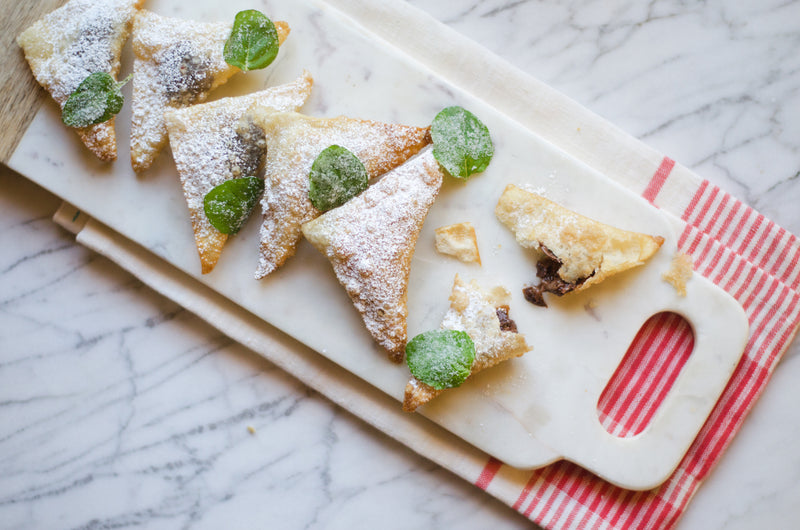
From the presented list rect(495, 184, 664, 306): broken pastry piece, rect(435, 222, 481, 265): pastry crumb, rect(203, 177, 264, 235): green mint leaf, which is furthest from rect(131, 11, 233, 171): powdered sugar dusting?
rect(495, 184, 664, 306): broken pastry piece

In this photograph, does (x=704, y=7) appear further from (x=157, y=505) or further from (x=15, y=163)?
(x=157, y=505)

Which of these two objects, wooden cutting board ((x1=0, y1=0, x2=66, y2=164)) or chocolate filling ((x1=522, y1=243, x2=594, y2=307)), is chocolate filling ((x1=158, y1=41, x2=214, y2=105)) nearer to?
wooden cutting board ((x1=0, y1=0, x2=66, y2=164))

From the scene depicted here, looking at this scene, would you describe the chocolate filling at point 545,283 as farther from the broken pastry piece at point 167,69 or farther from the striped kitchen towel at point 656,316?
the broken pastry piece at point 167,69

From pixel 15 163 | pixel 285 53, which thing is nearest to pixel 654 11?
pixel 285 53

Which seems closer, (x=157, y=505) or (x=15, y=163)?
(x=15, y=163)

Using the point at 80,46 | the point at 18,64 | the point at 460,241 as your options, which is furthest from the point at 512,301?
the point at 18,64

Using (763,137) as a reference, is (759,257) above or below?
below

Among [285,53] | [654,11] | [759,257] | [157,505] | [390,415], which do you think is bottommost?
[157,505]

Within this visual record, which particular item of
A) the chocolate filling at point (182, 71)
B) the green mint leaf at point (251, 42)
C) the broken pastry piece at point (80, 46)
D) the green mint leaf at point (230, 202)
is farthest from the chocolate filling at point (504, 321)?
the broken pastry piece at point (80, 46)
